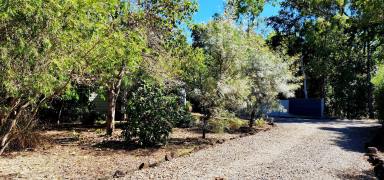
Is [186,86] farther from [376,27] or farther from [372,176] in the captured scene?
[372,176]

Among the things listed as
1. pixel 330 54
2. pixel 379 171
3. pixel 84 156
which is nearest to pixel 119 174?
pixel 84 156

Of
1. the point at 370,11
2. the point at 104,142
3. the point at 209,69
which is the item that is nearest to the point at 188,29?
the point at 209,69

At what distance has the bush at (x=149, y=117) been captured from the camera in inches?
540

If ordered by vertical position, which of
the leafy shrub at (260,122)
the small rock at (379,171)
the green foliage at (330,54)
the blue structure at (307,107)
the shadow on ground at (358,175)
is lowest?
the shadow on ground at (358,175)

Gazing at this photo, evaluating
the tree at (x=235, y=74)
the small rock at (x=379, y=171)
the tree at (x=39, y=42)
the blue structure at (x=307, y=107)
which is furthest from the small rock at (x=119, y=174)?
the blue structure at (x=307, y=107)

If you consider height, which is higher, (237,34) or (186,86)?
(237,34)

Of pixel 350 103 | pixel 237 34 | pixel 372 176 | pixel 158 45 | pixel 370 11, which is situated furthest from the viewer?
pixel 350 103

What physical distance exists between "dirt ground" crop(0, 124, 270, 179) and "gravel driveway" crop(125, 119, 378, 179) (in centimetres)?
77

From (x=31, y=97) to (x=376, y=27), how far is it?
13.9m

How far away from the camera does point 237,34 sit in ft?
60.6

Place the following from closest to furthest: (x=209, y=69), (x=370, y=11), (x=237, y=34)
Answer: (x=370, y=11) → (x=209, y=69) → (x=237, y=34)

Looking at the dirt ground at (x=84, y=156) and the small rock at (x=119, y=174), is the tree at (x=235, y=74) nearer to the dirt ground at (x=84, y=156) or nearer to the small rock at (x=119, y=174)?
the dirt ground at (x=84, y=156)

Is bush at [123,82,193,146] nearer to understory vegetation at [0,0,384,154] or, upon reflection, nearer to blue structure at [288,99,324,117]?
understory vegetation at [0,0,384,154]

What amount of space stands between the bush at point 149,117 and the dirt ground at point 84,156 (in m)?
0.37
